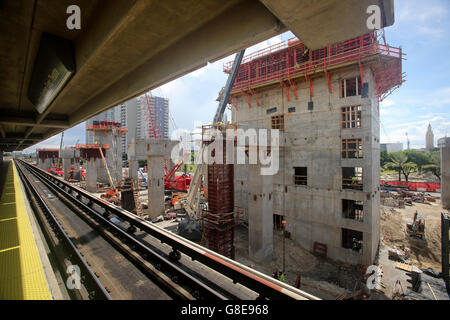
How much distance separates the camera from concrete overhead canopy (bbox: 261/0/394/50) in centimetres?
188

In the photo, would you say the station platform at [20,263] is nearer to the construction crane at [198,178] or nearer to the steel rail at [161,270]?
the steel rail at [161,270]

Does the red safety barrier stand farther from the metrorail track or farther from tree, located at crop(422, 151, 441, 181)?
the metrorail track

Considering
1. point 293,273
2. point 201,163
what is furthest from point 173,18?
point 293,273

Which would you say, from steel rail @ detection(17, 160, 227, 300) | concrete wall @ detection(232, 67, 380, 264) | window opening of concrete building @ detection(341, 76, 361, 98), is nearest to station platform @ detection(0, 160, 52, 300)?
steel rail @ detection(17, 160, 227, 300)

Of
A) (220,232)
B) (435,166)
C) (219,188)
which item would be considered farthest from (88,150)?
(435,166)

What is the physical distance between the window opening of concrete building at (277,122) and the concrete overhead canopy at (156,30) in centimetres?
1429

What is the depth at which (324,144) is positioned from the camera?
1466 cm

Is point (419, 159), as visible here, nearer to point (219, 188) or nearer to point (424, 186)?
point (424, 186)

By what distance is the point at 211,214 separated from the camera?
466 inches

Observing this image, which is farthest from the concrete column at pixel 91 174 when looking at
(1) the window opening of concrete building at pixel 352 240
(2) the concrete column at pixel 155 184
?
(1) the window opening of concrete building at pixel 352 240

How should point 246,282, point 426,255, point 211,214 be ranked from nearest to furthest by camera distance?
point 246,282
point 211,214
point 426,255

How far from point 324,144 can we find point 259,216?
7440 mm

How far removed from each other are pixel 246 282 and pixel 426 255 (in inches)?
846
